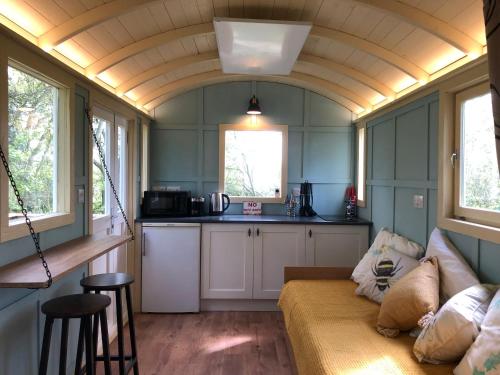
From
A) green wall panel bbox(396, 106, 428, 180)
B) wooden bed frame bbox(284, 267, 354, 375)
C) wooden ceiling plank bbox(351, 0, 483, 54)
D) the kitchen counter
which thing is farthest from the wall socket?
A: wooden ceiling plank bbox(351, 0, 483, 54)

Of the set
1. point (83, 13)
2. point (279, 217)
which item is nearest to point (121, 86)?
point (83, 13)

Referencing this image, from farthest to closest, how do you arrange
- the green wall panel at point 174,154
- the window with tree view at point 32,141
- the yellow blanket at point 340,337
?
the green wall panel at point 174,154
the window with tree view at point 32,141
the yellow blanket at point 340,337

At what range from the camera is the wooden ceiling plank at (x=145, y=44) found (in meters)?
2.69

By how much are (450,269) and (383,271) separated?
574mm

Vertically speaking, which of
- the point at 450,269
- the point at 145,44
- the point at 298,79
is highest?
the point at 298,79

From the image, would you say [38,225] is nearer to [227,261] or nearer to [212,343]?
[212,343]

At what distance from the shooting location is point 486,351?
148 centimetres

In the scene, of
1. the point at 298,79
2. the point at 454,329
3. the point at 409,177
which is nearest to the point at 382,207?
the point at 409,177

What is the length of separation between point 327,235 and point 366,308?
1.37 metres

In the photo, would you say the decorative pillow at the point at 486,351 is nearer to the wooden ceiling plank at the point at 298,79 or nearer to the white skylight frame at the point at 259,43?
the white skylight frame at the point at 259,43

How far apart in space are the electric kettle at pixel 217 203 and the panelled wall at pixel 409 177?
1545 millimetres

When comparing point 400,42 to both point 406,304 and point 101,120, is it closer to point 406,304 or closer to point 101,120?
point 406,304

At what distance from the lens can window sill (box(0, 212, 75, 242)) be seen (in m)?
1.77

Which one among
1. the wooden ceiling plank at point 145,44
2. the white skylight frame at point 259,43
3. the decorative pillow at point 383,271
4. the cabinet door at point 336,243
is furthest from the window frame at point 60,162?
the cabinet door at point 336,243
